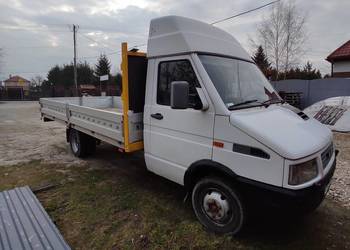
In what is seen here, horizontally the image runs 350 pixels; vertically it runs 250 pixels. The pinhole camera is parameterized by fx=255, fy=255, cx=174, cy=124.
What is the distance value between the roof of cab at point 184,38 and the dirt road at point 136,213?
2182 millimetres

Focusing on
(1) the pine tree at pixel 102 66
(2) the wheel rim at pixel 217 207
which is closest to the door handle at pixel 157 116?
(2) the wheel rim at pixel 217 207

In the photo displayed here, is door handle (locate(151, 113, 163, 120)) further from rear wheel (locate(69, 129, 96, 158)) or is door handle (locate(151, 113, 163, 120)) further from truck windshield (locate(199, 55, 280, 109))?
rear wheel (locate(69, 129, 96, 158))

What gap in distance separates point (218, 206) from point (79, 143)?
13.8ft

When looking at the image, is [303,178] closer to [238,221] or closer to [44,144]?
[238,221]

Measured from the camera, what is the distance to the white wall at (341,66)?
1898 cm

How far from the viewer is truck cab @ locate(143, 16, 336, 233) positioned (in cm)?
258

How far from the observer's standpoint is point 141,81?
3949 mm

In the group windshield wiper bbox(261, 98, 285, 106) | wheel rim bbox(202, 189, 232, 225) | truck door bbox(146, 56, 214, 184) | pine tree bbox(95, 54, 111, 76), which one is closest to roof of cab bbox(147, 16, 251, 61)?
truck door bbox(146, 56, 214, 184)

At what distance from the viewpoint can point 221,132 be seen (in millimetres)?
2924

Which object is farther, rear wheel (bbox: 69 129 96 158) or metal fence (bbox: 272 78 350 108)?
metal fence (bbox: 272 78 350 108)

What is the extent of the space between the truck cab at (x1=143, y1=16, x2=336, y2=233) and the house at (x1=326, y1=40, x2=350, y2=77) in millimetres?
19078

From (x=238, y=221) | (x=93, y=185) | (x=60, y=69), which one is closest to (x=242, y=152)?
(x=238, y=221)

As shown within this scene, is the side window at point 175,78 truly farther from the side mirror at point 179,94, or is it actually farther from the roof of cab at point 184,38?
the side mirror at point 179,94

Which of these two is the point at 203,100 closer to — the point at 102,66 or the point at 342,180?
the point at 342,180
